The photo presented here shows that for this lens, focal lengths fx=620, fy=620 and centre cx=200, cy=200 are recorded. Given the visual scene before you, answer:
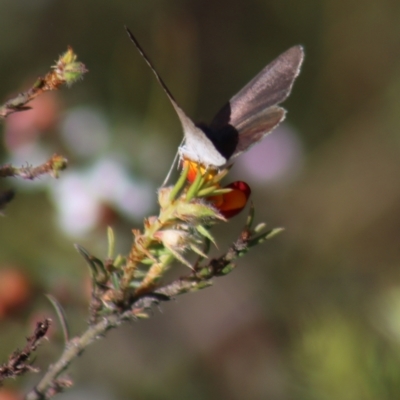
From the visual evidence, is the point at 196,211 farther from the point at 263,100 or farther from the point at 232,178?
the point at 232,178

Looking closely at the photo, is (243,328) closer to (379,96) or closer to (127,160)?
(127,160)

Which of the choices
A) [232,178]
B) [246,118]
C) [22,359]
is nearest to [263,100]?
[246,118]

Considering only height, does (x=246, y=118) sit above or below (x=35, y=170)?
below

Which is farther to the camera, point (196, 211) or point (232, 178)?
point (232, 178)

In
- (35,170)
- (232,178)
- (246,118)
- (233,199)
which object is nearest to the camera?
(35,170)

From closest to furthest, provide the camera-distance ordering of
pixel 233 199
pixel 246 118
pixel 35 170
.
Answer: pixel 35 170 → pixel 233 199 → pixel 246 118

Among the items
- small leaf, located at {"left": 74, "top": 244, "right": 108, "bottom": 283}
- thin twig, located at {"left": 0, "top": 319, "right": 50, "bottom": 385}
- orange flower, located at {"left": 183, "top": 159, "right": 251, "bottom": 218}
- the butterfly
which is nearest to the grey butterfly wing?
the butterfly

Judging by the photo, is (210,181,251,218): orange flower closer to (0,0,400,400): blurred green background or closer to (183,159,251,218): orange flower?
(183,159,251,218): orange flower

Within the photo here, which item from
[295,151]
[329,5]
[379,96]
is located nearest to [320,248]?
[295,151]
